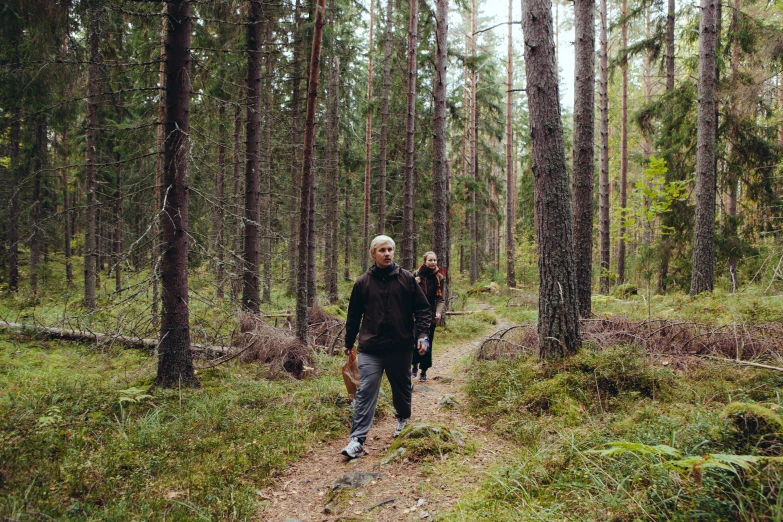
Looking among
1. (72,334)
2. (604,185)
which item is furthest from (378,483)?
(604,185)

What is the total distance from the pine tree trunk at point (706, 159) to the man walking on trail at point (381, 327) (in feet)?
30.9

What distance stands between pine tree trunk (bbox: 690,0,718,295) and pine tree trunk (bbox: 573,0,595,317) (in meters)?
4.63

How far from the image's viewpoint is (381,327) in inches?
182

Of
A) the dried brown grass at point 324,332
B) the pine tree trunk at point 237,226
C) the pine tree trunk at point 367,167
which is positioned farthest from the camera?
the pine tree trunk at point 367,167

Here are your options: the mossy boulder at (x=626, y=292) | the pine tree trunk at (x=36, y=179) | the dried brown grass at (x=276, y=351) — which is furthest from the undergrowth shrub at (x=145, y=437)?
the pine tree trunk at (x=36, y=179)

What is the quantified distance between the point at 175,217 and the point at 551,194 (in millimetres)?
5407

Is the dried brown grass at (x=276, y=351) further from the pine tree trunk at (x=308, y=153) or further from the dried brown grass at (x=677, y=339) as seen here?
the dried brown grass at (x=677, y=339)

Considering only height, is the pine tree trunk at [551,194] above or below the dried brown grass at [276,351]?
above

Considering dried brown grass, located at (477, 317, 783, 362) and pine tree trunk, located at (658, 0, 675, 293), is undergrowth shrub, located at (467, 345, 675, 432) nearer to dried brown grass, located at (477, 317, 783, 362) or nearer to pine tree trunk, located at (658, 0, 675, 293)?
dried brown grass, located at (477, 317, 783, 362)

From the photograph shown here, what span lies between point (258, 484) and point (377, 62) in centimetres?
2132

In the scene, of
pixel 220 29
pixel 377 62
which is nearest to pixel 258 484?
pixel 220 29

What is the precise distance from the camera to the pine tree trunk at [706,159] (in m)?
10.5

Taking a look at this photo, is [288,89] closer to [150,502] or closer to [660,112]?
[660,112]

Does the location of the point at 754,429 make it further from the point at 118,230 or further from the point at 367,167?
the point at 367,167
